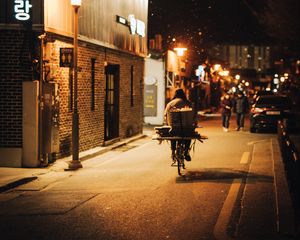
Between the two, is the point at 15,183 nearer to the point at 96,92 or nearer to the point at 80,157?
the point at 80,157

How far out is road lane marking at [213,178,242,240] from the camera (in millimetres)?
7496

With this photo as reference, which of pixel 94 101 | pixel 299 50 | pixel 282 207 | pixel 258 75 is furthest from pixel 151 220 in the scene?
pixel 258 75

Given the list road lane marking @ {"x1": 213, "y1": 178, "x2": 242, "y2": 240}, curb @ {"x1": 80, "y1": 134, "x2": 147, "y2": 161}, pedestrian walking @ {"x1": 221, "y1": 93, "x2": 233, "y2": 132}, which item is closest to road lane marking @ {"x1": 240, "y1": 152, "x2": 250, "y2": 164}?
road lane marking @ {"x1": 213, "y1": 178, "x2": 242, "y2": 240}

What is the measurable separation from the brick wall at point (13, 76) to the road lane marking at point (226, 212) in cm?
577

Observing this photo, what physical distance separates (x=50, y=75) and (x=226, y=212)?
7.45 meters

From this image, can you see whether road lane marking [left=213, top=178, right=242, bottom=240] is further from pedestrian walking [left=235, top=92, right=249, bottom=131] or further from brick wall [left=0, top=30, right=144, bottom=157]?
pedestrian walking [left=235, top=92, right=249, bottom=131]

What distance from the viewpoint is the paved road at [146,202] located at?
7.67 m

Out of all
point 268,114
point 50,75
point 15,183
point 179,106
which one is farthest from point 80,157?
point 268,114

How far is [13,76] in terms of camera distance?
1412 cm

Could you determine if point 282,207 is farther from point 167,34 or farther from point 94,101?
point 167,34

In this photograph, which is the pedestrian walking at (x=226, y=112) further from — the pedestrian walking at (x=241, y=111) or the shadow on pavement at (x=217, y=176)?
the shadow on pavement at (x=217, y=176)

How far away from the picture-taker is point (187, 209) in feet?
29.7

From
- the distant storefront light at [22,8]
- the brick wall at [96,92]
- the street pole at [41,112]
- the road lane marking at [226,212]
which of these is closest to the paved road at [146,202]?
the road lane marking at [226,212]

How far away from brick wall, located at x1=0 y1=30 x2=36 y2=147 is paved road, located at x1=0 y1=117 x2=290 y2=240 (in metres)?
1.77
